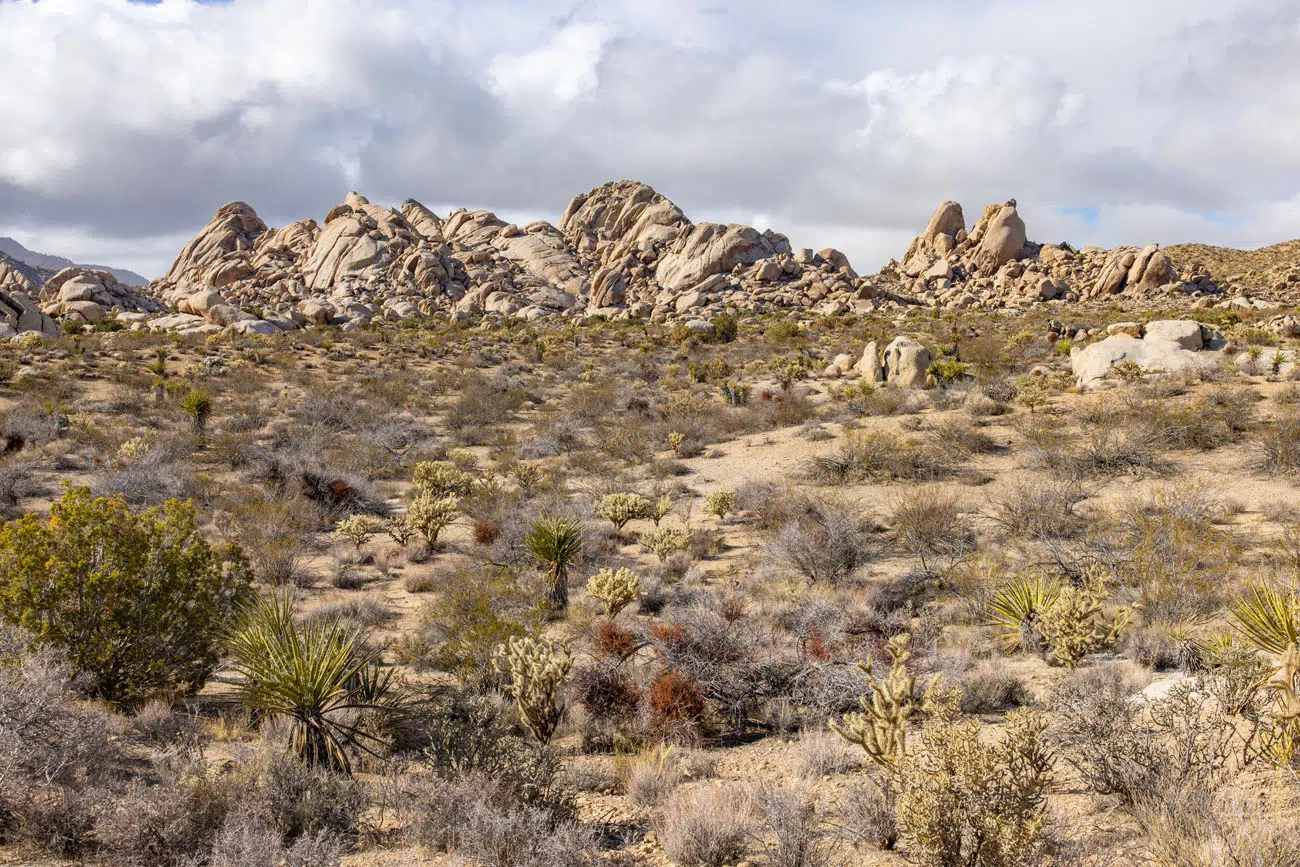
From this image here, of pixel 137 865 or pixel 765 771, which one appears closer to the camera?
pixel 137 865

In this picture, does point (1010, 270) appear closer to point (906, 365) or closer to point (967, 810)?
point (906, 365)

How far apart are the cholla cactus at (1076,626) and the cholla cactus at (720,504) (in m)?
6.37

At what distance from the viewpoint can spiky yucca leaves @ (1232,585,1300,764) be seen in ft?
13.3

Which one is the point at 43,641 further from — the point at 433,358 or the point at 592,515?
the point at 433,358

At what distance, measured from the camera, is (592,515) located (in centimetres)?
1293

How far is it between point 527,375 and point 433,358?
5.94 meters

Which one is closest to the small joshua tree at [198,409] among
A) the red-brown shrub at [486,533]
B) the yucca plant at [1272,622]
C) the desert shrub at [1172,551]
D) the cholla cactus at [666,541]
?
the red-brown shrub at [486,533]

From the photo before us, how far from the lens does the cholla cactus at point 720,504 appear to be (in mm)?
12812

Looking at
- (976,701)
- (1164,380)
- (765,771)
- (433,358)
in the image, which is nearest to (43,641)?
(765,771)

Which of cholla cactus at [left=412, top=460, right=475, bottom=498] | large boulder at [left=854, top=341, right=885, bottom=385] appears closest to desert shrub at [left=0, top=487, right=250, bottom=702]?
cholla cactus at [left=412, top=460, right=475, bottom=498]

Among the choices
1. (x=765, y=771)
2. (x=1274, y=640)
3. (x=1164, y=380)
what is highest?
(x=1164, y=380)

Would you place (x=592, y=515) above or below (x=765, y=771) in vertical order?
above

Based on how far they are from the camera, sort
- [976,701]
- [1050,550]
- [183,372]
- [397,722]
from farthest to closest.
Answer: [183,372] → [1050,550] → [976,701] → [397,722]

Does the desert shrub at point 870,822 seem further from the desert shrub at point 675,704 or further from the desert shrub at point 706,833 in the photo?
the desert shrub at point 675,704
